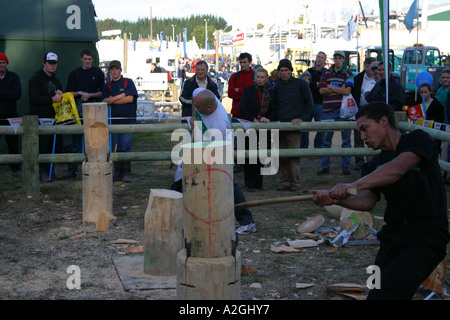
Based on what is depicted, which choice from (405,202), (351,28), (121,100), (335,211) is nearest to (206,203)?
(405,202)

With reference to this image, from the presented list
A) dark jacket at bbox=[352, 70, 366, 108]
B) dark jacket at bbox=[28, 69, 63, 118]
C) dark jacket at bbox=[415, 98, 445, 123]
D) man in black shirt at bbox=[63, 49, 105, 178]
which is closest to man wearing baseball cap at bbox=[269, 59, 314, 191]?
dark jacket at bbox=[352, 70, 366, 108]

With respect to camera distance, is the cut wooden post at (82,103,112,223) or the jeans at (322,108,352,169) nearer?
the cut wooden post at (82,103,112,223)

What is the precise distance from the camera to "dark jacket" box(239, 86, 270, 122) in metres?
9.10

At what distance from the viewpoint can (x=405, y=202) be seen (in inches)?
135

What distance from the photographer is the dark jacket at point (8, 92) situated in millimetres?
9688

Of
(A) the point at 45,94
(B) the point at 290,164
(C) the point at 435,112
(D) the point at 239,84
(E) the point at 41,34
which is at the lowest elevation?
(B) the point at 290,164

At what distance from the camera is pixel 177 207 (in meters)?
5.50

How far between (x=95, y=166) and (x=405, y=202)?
4579mm

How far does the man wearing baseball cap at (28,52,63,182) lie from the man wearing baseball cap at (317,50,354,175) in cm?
434

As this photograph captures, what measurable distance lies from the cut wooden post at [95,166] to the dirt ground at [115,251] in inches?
9.4
